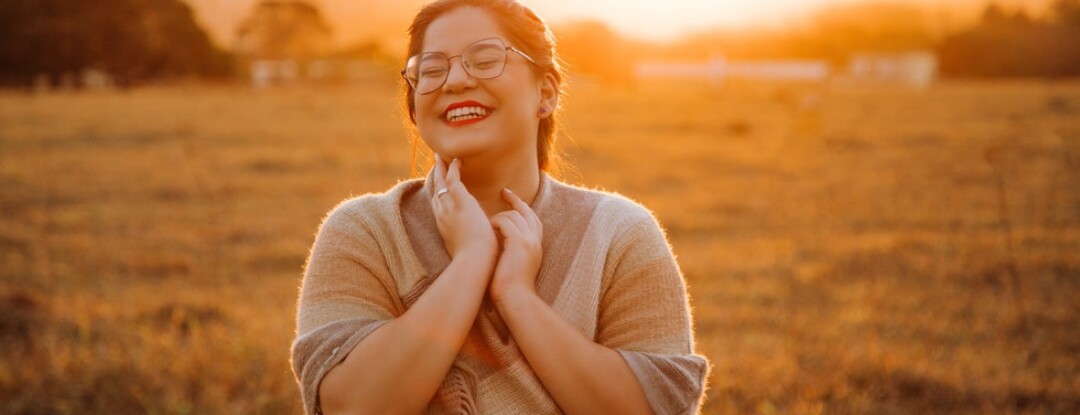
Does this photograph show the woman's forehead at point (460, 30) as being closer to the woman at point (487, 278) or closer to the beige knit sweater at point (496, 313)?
the woman at point (487, 278)

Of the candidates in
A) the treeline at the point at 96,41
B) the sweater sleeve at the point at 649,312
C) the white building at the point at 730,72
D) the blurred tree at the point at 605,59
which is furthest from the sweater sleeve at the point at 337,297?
the treeline at the point at 96,41

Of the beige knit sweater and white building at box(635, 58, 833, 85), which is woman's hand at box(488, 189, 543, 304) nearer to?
the beige knit sweater

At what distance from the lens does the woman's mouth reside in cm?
196

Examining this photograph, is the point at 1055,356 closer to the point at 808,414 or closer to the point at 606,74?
the point at 808,414

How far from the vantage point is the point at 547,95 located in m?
2.16

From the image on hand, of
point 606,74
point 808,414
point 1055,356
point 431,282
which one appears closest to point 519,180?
point 431,282

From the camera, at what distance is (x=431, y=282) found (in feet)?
6.33

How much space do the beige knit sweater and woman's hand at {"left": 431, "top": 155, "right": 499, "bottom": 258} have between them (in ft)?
0.25

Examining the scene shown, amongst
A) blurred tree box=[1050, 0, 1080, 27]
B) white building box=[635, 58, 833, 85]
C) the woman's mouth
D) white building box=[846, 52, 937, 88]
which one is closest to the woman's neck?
the woman's mouth

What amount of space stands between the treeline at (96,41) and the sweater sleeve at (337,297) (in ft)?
156

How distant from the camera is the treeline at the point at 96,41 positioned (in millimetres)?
43312

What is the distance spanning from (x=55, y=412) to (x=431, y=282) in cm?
283

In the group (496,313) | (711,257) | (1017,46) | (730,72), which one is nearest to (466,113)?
(496,313)

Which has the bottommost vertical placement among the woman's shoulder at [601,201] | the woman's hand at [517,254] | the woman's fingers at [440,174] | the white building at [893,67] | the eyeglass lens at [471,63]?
the white building at [893,67]
